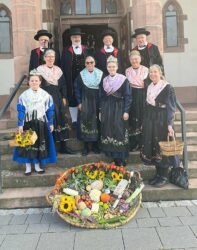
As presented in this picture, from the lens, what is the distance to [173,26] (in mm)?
10547

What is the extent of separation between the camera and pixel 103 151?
18.3ft

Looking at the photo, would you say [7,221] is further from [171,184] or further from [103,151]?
[171,184]

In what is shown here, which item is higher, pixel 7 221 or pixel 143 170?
pixel 143 170

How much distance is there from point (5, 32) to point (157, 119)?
6670 mm

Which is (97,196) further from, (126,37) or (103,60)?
(126,37)

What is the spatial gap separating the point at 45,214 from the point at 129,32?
198 inches

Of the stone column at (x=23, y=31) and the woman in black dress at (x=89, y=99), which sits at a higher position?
the stone column at (x=23, y=31)

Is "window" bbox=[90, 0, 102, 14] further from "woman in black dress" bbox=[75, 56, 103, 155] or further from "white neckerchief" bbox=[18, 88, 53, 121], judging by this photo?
"white neckerchief" bbox=[18, 88, 53, 121]

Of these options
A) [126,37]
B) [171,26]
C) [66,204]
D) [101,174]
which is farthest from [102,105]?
[171,26]

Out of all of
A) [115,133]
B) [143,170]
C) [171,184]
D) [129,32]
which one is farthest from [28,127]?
[129,32]

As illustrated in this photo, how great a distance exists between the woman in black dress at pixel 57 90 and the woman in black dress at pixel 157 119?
4.30ft

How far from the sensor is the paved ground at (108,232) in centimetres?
398

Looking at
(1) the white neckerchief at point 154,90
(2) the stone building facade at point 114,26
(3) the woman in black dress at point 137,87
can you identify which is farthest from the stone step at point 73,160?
(2) the stone building facade at point 114,26

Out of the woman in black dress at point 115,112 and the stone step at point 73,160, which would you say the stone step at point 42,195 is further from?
the woman in black dress at point 115,112
